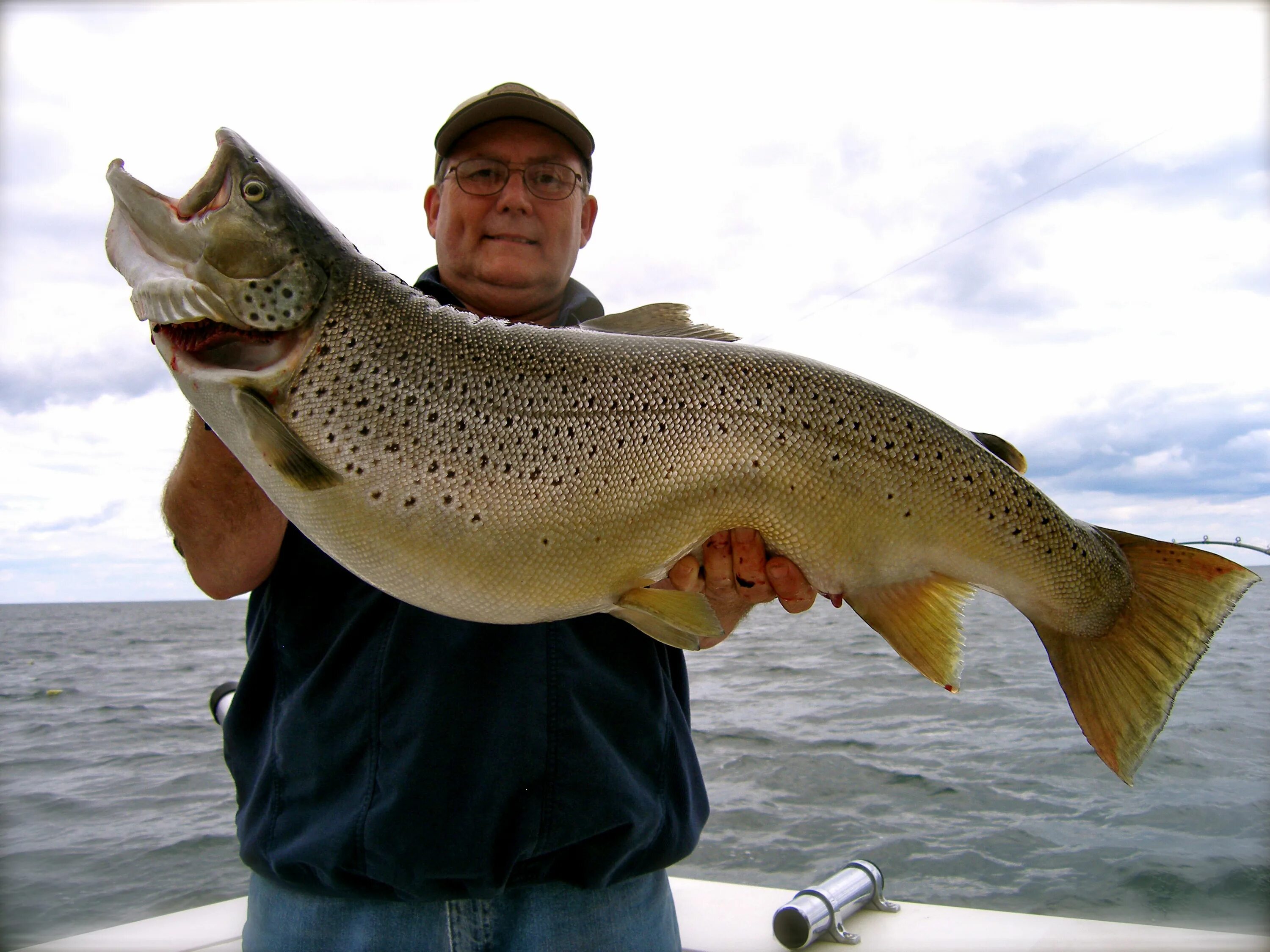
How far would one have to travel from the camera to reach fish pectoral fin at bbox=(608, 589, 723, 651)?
6.60 feet

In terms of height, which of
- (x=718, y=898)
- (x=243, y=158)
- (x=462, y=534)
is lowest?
(x=718, y=898)

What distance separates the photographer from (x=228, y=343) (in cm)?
206

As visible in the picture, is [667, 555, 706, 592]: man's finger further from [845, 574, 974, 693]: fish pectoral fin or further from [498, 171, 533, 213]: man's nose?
[498, 171, 533, 213]: man's nose

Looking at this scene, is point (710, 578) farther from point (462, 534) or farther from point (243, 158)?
point (243, 158)

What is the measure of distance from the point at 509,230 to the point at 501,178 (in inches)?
9.8

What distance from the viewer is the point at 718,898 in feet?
12.2

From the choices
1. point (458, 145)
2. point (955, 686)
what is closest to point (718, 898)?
point (955, 686)

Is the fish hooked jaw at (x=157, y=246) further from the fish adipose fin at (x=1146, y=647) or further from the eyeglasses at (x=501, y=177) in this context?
the fish adipose fin at (x=1146, y=647)

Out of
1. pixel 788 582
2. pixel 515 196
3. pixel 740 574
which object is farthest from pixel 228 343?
pixel 788 582

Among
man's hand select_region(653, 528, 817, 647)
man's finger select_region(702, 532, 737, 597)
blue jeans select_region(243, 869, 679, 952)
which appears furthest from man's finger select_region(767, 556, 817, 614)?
blue jeans select_region(243, 869, 679, 952)

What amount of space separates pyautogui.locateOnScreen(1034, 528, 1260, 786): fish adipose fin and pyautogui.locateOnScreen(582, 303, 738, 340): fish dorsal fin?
1275 millimetres

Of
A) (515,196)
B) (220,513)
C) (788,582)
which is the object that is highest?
(515,196)

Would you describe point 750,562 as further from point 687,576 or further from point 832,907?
point 832,907

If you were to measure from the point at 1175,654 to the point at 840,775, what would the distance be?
5631mm
